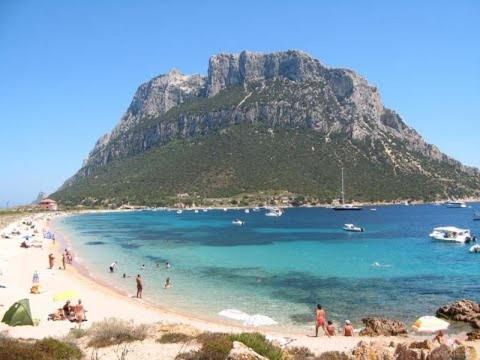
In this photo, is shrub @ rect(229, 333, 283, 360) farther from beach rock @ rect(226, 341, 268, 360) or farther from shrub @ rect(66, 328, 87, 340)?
shrub @ rect(66, 328, 87, 340)

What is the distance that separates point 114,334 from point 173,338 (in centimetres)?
227

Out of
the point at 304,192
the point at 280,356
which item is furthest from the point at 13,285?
the point at 304,192

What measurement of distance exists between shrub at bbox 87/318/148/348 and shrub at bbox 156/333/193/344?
0.80 m

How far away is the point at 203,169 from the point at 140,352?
→ 603ft

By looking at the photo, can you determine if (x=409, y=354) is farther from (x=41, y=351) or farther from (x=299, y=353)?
(x=41, y=351)

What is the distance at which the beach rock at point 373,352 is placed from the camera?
1488 cm

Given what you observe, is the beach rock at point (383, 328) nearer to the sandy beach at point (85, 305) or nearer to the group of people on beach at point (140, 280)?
the sandy beach at point (85, 305)

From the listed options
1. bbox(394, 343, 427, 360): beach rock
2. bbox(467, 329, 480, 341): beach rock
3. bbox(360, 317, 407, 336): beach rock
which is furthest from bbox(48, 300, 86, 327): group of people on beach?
bbox(467, 329, 480, 341): beach rock

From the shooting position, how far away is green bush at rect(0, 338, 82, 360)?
43.1ft

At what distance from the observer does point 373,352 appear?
15.2 m

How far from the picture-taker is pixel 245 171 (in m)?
192

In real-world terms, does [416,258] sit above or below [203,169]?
below

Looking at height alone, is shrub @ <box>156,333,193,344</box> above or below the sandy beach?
above

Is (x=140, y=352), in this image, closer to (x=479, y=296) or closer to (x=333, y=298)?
(x=333, y=298)
